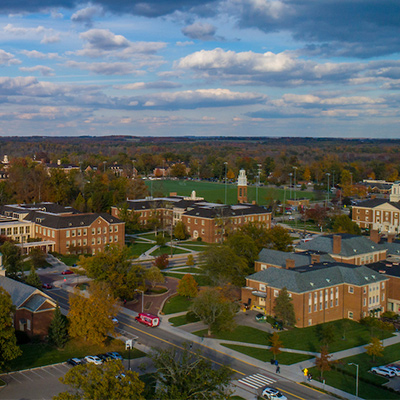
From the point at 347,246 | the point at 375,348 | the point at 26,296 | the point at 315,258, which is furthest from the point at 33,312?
the point at 347,246

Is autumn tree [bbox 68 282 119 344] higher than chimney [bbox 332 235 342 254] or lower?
lower

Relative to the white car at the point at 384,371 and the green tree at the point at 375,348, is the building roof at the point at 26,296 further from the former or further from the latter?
the white car at the point at 384,371

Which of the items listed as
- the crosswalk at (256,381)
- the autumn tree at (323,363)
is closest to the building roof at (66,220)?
the crosswalk at (256,381)

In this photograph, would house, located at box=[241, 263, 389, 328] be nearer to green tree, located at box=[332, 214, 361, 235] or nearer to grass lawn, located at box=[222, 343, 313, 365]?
grass lawn, located at box=[222, 343, 313, 365]

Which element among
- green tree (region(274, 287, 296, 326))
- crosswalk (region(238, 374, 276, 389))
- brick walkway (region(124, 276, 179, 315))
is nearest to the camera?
crosswalk (region(238, 374, 276, 389))

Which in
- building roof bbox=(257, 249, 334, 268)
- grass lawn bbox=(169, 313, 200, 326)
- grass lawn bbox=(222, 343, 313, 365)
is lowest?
grass lawn bbox=(222, 343, 313, 365)

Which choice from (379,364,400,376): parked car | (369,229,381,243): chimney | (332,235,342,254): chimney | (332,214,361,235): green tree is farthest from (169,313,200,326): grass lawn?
(332,214,361,235): green tree

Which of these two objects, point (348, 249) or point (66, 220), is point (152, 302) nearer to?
point (348, 249)

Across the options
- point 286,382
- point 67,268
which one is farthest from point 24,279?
point 286,382
